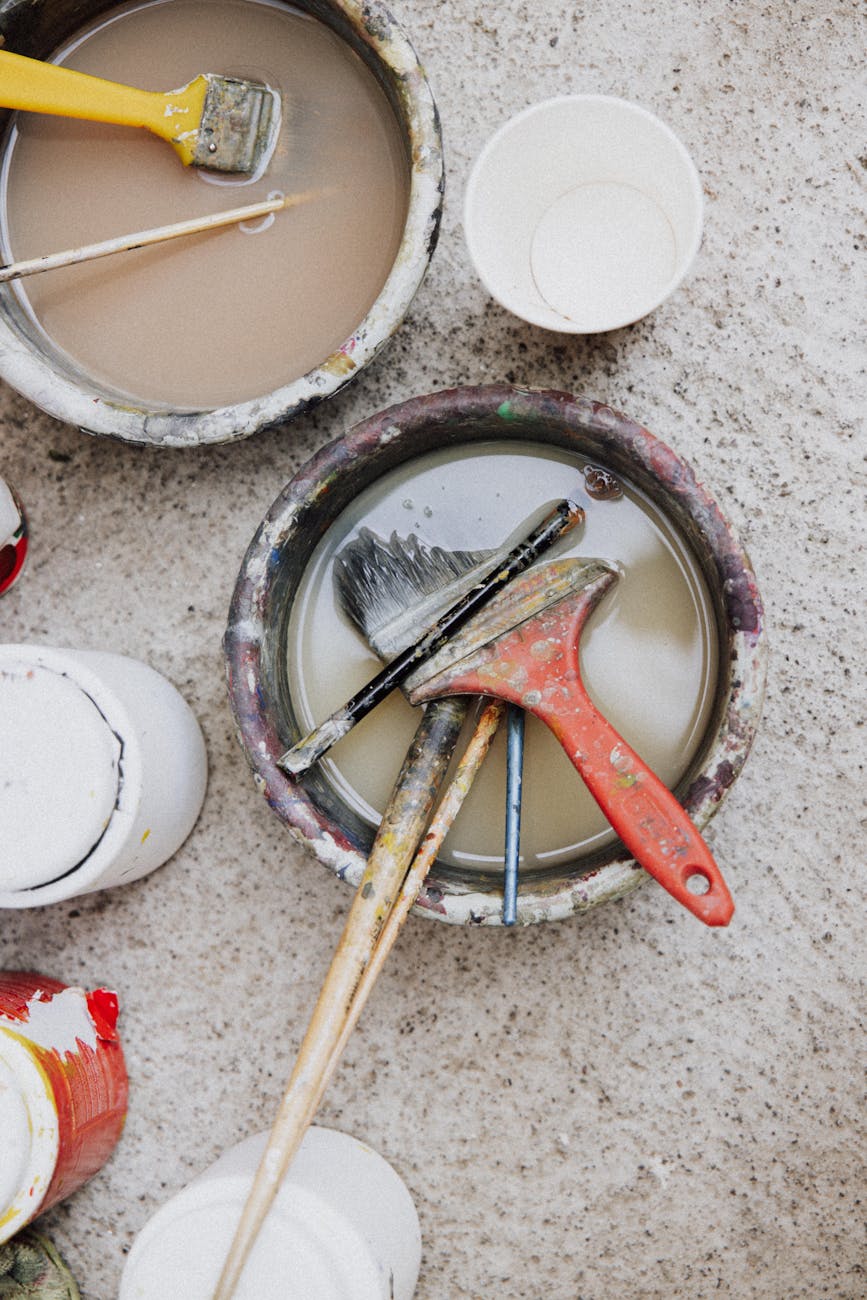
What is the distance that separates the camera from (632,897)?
3.95 feet

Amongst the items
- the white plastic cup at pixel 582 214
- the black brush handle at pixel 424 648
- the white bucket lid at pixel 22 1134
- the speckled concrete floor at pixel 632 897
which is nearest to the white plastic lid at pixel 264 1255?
the white bucket lid at pixel 22 1134

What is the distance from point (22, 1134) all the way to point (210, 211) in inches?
36.4

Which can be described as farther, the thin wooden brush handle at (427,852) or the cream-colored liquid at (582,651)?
the cream-colored liquid at (582,651)

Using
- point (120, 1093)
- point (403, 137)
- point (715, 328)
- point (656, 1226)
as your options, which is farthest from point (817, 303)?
point (120, 1093)

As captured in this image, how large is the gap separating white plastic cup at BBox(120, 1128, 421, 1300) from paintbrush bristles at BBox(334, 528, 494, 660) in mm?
509

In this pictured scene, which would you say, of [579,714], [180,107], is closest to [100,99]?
[180,107]

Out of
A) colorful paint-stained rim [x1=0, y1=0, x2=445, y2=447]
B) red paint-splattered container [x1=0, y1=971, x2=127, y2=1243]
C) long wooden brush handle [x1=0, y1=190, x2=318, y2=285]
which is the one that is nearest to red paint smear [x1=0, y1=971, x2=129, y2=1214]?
red paint-splattered container [x1=0, y1=971, x2=127, y2=1243]

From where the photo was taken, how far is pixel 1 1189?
0.99 m

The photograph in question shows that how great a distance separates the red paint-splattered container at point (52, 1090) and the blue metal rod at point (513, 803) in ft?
1.64

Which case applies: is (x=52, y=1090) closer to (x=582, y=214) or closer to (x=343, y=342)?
(x=343, y=342)

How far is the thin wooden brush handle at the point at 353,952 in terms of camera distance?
2.81 ft

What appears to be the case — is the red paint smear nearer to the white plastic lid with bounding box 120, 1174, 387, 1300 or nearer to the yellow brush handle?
the white plastic lid with bounding box 120, 1174, 387, 1300

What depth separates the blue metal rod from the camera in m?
0.95

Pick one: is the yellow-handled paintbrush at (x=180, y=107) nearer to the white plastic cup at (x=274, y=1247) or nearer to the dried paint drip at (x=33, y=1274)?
the white plastic cup at (x=274, y=1247)
